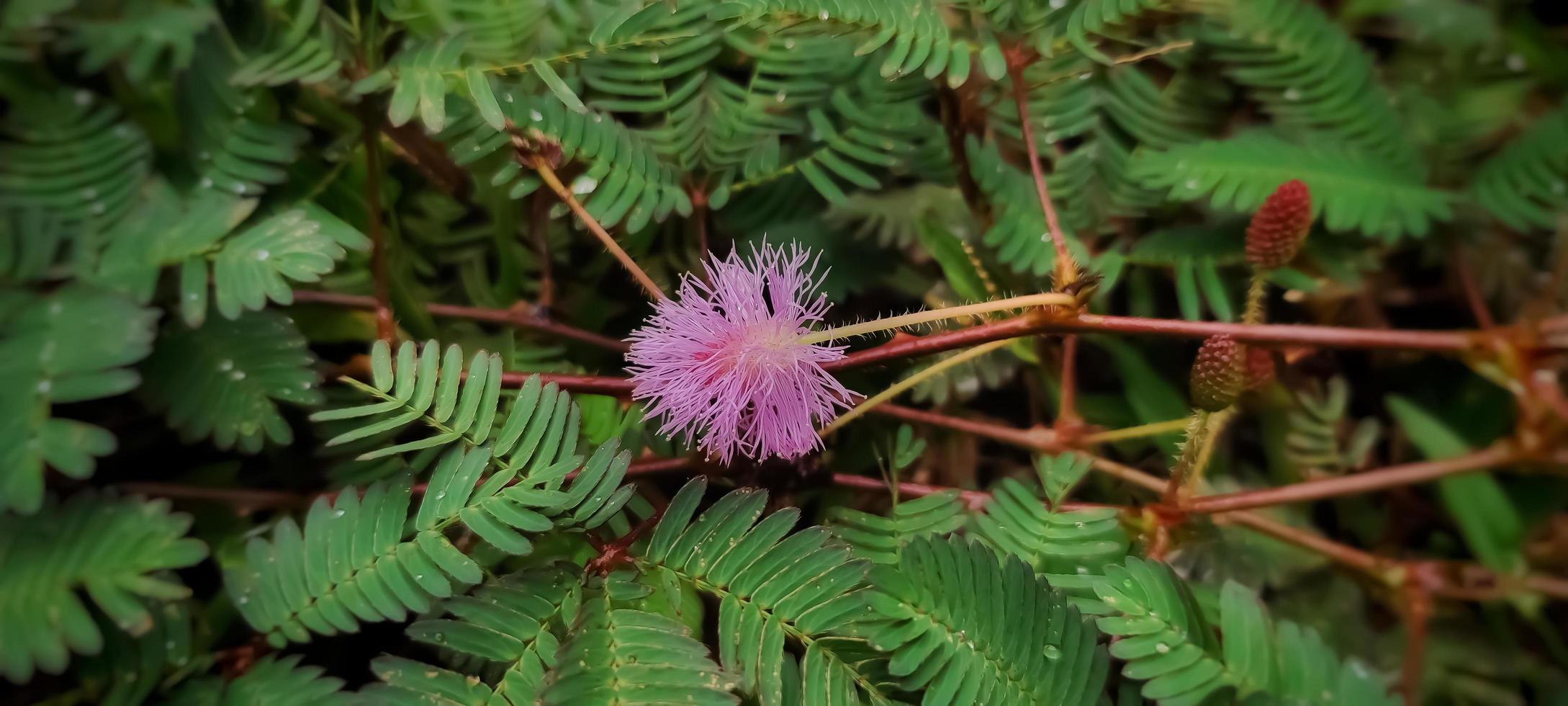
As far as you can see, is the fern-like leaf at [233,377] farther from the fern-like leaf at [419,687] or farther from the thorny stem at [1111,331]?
the thorny stem at [1111,331]

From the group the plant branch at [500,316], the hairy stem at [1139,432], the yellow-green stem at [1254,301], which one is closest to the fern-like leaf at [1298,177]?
the yellow-green stem at [1254,301]

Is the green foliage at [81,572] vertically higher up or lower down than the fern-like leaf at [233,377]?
lower down

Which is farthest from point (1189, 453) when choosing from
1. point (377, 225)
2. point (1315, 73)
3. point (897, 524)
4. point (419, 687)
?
point (377, 225)

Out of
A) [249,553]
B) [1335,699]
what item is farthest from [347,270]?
[1335,699]

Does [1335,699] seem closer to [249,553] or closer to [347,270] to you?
[249,553]

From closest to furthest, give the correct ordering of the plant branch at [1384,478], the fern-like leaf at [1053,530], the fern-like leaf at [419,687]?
1. the fern-like leaf at [419,687]
2. the fern-like leaf at [1053,530]
3. the plant branch at [1384,478]

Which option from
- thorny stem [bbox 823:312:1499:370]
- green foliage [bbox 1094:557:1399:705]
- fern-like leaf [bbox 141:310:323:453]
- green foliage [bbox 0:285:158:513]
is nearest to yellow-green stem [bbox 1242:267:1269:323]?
thorny stem [bbox 823:312:1499:370]
